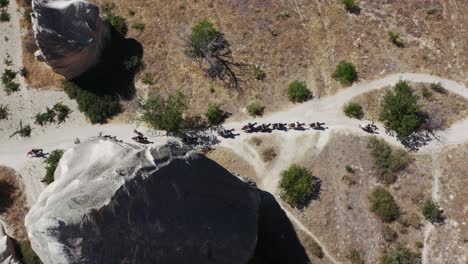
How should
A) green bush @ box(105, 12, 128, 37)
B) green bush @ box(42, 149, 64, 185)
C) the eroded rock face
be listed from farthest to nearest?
green bush @ box(105, 12, 128, 37) → green bush @ box(42, 149, 64, 185) → the eroded rock face

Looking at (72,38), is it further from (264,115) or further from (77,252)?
(77,252)

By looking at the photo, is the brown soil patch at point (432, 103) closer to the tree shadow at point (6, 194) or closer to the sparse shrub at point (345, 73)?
the sparse shrub at point (345, 73)

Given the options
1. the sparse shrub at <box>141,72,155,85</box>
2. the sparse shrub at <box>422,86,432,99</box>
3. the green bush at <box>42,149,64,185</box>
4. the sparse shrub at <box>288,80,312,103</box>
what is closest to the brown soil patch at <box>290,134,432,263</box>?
the sparse shrub at <box>288,80,312,103</box>

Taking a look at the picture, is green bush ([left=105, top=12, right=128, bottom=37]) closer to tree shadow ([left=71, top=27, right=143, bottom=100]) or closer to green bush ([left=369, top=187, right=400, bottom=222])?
tree shadow ([left=71, top=27, right=143, bottom=100])

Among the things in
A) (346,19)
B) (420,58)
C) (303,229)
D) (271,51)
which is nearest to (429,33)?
(420,58)

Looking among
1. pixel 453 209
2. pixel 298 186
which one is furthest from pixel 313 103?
pixel 453 209

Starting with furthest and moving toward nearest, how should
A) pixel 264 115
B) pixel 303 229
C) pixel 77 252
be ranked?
pixel 264 115, pixel 303 229, pixel 77 252

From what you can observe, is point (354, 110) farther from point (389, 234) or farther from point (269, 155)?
point (389, 234)
